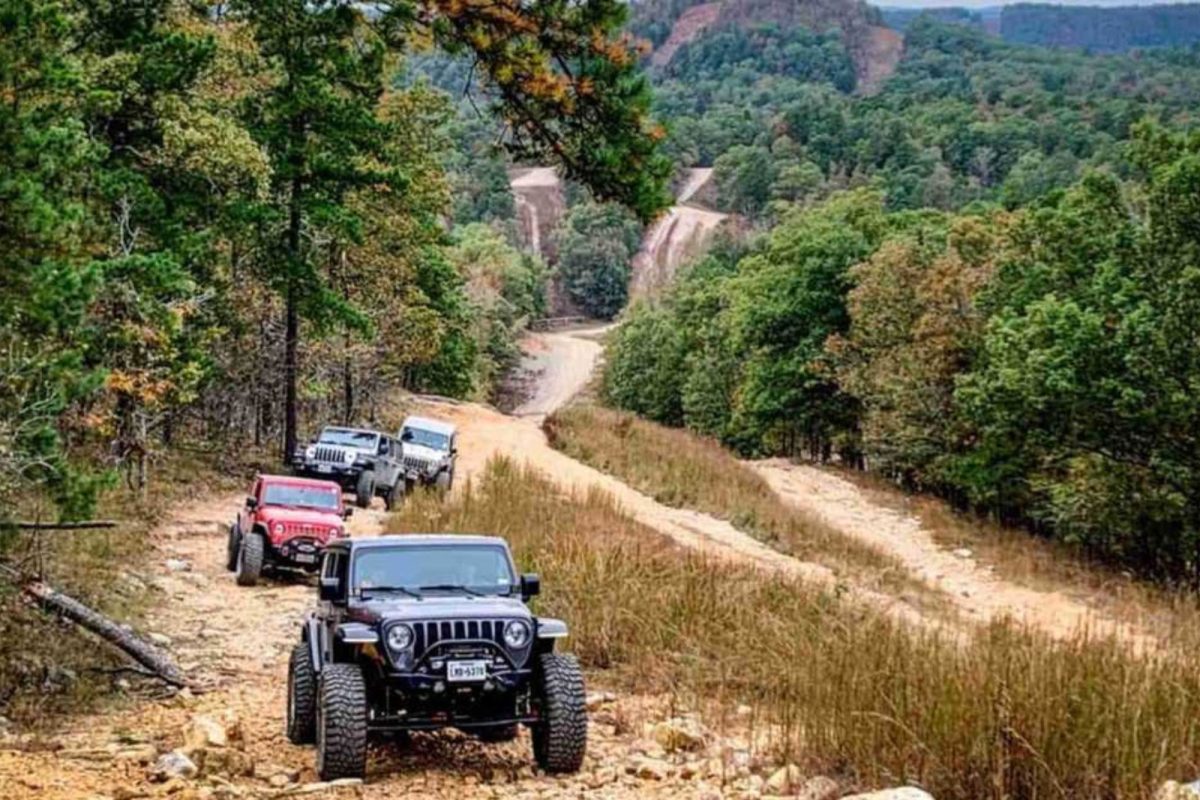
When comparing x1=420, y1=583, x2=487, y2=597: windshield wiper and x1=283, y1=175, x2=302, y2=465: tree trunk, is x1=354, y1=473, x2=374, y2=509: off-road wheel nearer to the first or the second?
x1=283, y1=175, x2=302, y2=465: tree trunk

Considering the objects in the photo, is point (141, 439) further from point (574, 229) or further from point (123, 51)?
point (574, 229)

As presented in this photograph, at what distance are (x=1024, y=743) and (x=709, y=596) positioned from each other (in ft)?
19.5

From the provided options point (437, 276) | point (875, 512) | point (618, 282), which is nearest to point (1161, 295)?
point (875, 512)

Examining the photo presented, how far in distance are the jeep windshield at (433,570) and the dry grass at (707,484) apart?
13.5 metres

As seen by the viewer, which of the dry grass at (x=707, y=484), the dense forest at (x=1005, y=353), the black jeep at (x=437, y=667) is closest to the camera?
the black jeep at (x=437, y=667)

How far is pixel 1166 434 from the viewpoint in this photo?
31188 millimetres

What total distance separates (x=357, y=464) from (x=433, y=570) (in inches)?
745

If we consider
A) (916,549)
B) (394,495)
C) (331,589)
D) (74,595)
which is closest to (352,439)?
(394,495)

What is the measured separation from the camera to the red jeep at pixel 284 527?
57.9 ft

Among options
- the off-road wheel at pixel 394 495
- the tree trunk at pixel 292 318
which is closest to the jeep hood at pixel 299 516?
the off-road wheel at pixel 394 495

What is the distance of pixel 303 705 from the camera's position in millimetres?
9359

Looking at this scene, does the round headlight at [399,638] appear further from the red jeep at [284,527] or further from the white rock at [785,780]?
the red jeep at [284,527]

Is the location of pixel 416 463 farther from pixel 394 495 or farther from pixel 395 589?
pixel 395 589

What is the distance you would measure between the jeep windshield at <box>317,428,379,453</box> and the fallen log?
55.6 ft
